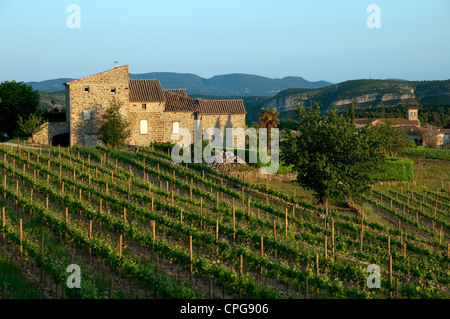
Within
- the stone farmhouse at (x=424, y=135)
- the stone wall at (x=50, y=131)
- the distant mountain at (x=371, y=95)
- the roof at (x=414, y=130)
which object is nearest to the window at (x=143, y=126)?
the stone wall at (x=50, y=131)

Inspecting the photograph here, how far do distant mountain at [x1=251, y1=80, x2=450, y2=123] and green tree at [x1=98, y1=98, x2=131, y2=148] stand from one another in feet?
250

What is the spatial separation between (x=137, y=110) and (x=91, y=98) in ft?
11.5

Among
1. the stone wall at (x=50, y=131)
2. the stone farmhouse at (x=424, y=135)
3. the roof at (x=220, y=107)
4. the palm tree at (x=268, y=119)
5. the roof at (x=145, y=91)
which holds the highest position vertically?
the roof at (x=145, y=91)

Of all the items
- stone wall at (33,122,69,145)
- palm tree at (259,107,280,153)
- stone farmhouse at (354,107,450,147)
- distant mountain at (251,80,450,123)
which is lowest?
stone farmhouse at (354,107,450,147)

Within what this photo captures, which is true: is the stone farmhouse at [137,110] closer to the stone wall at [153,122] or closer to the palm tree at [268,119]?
the stone wall at [153,122]

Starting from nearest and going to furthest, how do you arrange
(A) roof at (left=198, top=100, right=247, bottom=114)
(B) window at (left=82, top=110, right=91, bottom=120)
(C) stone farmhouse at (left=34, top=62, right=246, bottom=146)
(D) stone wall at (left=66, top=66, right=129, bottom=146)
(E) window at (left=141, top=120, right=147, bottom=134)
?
(D) stone wall at (left=66, top=66, right=129, bottom=146) < (C) stone farmhouse at (left=34, top=62, right=246, bottom=146) < (B) window at (left=82, top=110, right=91, bottom=120) < (E) window at (left=141, top=120, right=147, bottom=134) < (A) roof at (left=198, top=100, right=247, bottom=114)

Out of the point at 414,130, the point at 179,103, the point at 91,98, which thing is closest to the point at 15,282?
the point at 91,98

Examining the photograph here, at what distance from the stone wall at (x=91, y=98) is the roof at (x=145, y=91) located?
1.47m

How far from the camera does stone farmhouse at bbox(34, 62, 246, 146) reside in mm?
36594

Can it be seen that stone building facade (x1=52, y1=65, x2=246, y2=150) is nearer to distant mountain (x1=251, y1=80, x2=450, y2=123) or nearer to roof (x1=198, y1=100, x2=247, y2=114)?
roof (x1=198, y1=100, x2=247, y2=114)

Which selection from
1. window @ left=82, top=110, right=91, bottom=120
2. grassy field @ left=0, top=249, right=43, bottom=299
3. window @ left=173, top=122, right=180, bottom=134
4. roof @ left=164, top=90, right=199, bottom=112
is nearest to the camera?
grassy field @ left=0, top=249, right=43, bottom=299

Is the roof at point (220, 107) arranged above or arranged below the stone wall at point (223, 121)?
above

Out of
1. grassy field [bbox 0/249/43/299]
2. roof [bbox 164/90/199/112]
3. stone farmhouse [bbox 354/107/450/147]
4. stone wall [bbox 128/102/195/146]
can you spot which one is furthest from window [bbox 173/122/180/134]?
stone farmhouse [bbox 354/107/450/147]

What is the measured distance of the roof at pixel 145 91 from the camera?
126ft
